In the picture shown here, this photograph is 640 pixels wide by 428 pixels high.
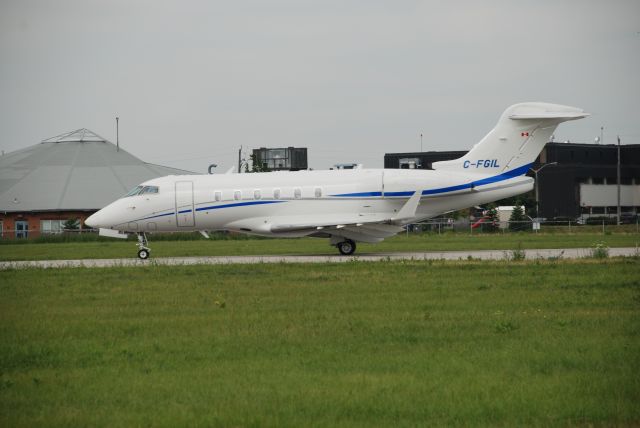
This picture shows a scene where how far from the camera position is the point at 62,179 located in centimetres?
8194

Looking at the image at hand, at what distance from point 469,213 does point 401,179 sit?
186ft

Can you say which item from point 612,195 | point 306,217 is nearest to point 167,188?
point 306,217

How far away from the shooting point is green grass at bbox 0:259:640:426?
9867 mm

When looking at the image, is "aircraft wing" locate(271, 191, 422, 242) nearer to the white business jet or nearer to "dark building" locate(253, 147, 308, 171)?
the white business jet

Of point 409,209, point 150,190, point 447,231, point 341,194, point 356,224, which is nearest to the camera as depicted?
point 409,209

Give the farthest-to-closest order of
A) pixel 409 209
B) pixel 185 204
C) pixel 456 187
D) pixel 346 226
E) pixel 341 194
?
pixel 185 204 < pixel 341 194 < pixel 456 187 < pixel 346 226 < pixel 409 209

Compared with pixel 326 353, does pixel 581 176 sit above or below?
above

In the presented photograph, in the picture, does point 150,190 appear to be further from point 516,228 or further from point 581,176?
point 581,176

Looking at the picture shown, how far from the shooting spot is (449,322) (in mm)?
15594

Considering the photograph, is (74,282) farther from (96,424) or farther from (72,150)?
(72,150)

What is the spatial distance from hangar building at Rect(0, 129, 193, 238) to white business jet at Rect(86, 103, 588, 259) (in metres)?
37.4

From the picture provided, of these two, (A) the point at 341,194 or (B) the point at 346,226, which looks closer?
(B) the point at 346,226

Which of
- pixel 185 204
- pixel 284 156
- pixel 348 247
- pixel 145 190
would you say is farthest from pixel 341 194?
pixel 284 156

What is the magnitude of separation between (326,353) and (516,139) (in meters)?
24.3
